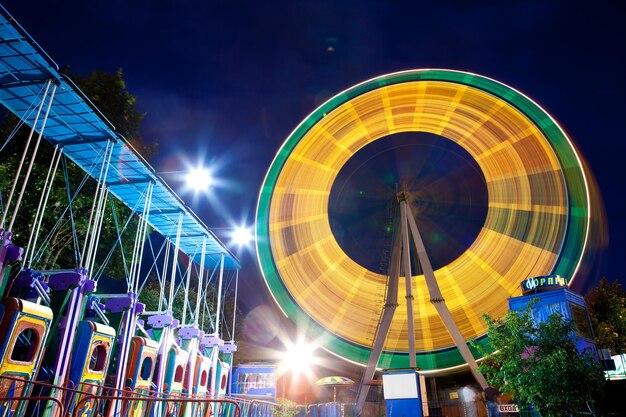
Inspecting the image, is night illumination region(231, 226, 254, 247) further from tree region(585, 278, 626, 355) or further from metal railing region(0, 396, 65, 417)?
tree region(585, 278, 626, 355)

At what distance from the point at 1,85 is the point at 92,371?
5.59 m

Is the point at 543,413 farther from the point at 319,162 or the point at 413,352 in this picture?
the point at 319,162

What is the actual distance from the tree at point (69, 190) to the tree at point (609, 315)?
27.8 metres

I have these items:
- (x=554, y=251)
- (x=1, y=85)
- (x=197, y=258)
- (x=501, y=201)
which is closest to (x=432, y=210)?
(x=501, y=201)

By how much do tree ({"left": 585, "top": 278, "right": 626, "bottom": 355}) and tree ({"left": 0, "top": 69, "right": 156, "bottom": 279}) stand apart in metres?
27.8

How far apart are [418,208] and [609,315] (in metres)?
17.4

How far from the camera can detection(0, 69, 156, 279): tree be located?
13.4 metres

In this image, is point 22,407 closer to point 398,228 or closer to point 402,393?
point 402,393

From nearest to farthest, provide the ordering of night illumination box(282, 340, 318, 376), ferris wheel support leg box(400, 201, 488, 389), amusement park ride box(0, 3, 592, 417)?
amusement park ride box(0, 3, 592, 417), ferris wheel support leg box(400, 201, 488, 389), night illumination box(282, 340, 318, 376)

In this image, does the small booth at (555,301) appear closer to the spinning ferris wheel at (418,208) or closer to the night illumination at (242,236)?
the spinning ferris wheel at (418,208)

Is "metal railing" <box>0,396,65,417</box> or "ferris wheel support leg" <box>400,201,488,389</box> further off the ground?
"ferris wheel support leg" <box>400,201,488,389</box>

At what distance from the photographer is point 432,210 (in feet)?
70.9

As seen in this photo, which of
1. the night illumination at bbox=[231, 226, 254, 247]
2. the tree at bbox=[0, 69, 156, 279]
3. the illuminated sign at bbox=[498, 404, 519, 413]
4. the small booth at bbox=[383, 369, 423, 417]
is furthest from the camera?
the night illumination at bbox=[231, 226, 254, 247]

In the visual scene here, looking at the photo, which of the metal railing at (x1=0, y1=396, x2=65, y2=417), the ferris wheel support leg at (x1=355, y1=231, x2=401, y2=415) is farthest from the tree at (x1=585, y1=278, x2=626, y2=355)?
the metal railing at (x1=0, y1=396, x2=65, y2=417)
